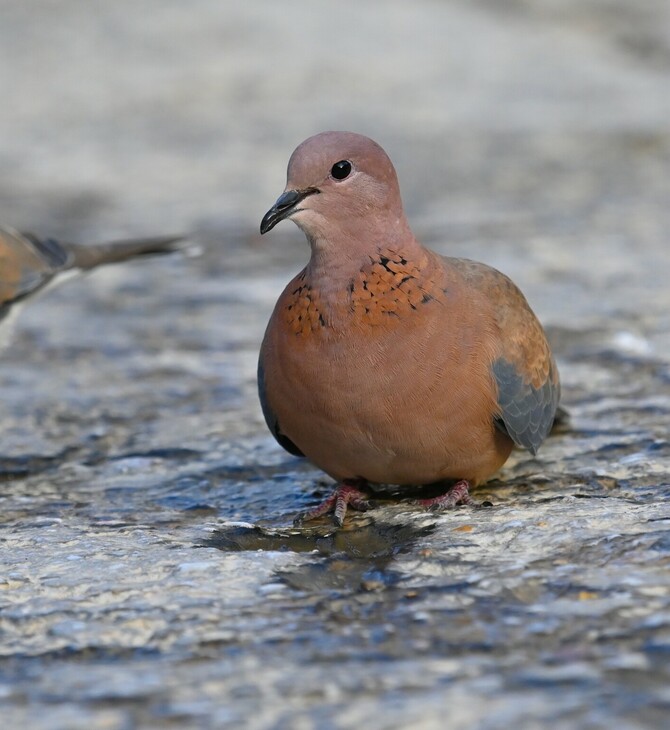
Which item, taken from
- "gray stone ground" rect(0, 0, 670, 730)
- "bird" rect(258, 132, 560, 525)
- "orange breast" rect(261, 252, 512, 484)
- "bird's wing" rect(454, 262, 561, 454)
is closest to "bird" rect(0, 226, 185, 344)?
"gray stone ground" rect(0, 0, 670, 730)

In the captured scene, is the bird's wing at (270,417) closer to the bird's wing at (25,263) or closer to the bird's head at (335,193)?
the bird's head at (335,193)

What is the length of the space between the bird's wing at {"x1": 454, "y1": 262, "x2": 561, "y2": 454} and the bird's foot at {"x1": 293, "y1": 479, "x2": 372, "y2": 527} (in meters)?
0.49

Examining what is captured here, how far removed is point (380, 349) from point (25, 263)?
2.92 meters

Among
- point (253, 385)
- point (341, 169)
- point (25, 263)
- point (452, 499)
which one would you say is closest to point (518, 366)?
point (452, 499)

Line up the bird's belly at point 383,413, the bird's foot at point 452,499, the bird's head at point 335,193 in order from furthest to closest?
1. the bird's foot at point 452,499
2. the bird's head at point 335,193
3. the bird's belly at point 383,413

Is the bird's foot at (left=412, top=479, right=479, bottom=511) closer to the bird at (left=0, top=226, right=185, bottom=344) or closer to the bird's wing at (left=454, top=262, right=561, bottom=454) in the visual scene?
the bird's wing at (left=454, top=262, right=561, bottom=454)

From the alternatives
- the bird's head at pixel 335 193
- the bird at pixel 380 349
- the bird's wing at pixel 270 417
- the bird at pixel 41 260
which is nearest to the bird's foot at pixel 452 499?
the bird at pixel 380 349

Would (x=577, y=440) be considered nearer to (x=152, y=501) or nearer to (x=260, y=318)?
(x=152, y=501)

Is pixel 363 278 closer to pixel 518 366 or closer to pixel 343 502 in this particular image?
pixel 518 366

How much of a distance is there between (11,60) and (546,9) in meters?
4.56

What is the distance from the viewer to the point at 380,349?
141 inches

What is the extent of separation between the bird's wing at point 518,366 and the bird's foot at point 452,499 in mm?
213

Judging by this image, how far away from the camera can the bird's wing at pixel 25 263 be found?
19.3ft

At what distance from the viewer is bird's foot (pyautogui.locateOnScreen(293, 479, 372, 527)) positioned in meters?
3.94
